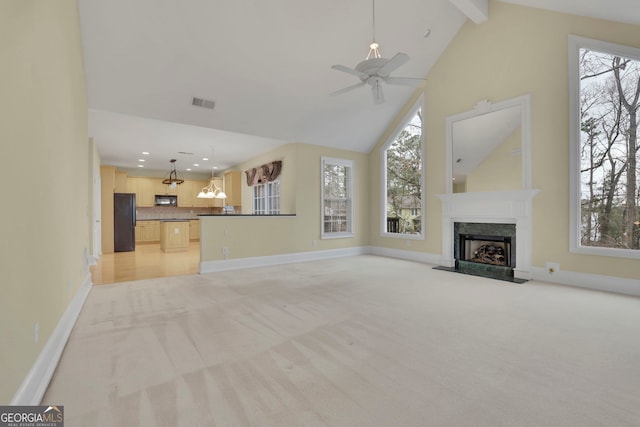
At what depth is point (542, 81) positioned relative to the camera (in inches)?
171

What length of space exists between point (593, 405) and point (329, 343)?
63.7 inches

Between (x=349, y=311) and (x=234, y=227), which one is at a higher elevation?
(x=234, y=227)

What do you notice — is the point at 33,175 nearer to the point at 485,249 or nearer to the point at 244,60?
the point at 244,60

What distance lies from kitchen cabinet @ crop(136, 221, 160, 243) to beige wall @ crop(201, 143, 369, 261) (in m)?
5.33

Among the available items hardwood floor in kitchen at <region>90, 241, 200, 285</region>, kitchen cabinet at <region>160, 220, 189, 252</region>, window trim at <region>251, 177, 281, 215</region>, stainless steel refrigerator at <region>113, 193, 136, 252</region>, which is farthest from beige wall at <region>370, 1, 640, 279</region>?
stainless steel refrigerator at <region>113, 193, 136, 252</region>

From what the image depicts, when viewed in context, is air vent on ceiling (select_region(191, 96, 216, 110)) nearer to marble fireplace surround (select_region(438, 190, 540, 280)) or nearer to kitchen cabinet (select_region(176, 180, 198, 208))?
marble fireplace surround (select_region(438, 190, 540, 280))

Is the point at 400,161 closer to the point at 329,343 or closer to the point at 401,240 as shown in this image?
the point at 401,240

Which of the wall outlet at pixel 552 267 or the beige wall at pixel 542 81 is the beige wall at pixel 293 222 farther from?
the wall outlet at pixel 552 267

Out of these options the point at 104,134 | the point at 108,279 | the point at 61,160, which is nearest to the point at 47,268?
the point at 61,160

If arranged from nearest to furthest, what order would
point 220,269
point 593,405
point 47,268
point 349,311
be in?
point 593,405 → point 47,268 → point 349,311 → point 220,269

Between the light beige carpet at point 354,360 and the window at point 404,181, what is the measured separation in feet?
9.16

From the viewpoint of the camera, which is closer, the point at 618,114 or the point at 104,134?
the point at 618,114

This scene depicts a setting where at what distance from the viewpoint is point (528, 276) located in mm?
4430

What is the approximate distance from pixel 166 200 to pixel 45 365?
921 centimetres
